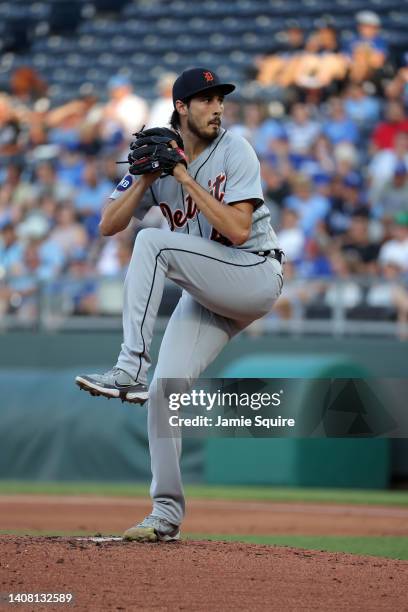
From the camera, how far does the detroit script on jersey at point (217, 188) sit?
4828 millimetres

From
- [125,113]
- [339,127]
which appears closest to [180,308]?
[339,127]

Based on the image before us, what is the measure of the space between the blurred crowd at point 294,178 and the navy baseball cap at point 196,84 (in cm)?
511

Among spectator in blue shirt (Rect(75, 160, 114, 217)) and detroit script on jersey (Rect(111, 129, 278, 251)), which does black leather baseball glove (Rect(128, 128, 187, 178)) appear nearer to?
detroit script on jersey (Rect(111, 129, 278, 251))

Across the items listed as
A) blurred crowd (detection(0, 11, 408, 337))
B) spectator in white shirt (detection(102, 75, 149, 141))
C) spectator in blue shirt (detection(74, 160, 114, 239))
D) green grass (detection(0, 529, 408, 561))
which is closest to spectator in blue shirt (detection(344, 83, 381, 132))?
blurred crowd (detection(0, 11, 408, 337))

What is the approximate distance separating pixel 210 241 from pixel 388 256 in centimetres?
587

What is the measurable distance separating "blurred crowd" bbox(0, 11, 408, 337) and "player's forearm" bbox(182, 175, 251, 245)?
5234 millimetres

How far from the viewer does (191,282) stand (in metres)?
4.80

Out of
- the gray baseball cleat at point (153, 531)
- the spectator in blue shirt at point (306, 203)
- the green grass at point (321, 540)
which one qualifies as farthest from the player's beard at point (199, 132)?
the spectator in blue shirt at point (306, 203)

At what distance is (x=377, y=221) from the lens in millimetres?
11273

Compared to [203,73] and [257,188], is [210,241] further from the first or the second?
[203,73]

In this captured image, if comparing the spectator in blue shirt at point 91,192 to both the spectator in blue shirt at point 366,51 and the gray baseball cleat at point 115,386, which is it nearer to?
the spectator in blue shirt at point 366,51

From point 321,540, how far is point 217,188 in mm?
2915

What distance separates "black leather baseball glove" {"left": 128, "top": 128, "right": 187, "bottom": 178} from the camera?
184 inches

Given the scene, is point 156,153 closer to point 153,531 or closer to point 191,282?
point 191,282
